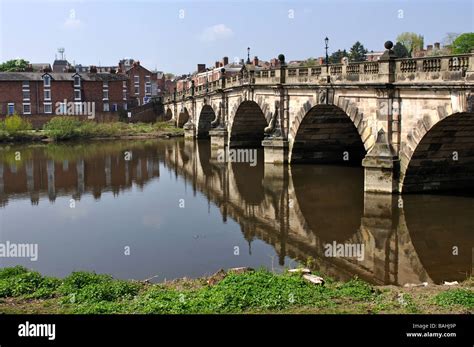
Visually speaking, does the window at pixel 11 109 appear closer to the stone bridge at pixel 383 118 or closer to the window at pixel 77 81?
the window at pixel 77 81

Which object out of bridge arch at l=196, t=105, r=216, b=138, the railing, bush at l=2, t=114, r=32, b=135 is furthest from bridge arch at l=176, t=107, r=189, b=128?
the railing

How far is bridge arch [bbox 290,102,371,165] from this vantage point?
112ft

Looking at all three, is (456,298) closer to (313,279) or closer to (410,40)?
(313,279)

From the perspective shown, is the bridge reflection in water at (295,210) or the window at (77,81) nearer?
the bridge reflection in water at (295,210)

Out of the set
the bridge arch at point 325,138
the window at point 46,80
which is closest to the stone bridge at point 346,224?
the bridge arch at point 325,138

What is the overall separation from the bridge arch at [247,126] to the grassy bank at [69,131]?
69.4 ft

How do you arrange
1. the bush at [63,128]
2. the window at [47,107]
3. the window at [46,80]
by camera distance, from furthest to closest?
the window at [46,80]
the window at [47,107]
the bush at [63,128]

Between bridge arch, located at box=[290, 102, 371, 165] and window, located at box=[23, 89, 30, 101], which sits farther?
window, located at box=[23, 89, 30, 101]

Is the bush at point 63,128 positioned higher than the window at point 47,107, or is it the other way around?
the window at point 47,107

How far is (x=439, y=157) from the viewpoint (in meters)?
23.7
